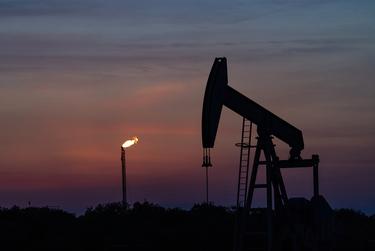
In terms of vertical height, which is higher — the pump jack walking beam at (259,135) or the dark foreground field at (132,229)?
the pump jack walking beam at (259,135)

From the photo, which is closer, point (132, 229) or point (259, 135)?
point (259, 135)

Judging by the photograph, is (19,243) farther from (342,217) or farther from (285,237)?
(342,217)

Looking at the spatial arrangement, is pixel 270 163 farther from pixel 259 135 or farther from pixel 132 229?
pixel 132 229

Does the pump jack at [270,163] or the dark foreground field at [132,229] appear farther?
the dark foreground field at [132,229]

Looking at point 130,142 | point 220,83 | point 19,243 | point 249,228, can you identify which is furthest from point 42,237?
point 220,83

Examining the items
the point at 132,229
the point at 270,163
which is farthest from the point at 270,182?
the point at 132,229

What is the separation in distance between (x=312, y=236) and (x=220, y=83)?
5.46m

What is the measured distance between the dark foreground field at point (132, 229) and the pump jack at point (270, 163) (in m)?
2.26

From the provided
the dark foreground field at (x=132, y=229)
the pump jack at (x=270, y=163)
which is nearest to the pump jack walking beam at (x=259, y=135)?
the pump jack at (x=270, y=163)

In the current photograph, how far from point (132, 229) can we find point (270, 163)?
393 inches

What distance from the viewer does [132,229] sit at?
3584 cm

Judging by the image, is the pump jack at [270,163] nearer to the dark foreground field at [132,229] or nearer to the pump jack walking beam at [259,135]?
the pump jack walking beam at [259,135]

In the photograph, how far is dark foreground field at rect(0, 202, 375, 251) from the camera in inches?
1298

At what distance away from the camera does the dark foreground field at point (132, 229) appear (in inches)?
1298
